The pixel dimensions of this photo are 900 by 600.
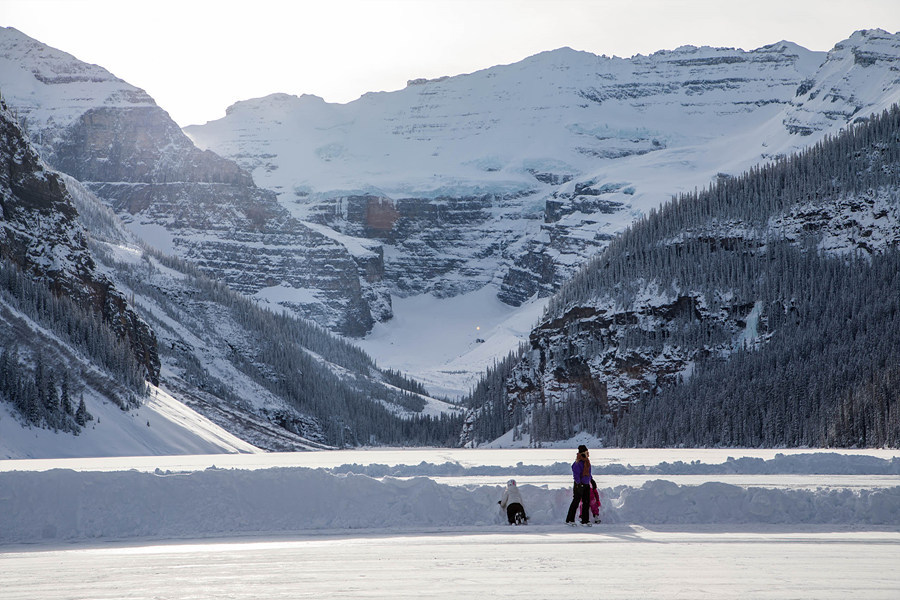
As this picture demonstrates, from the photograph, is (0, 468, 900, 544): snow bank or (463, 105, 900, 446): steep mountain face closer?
(0, 468, 900, 544): snow bank

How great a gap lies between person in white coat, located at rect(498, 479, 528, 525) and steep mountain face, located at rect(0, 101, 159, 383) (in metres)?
130

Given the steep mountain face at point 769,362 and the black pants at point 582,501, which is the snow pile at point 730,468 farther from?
the steep mountain face at point 769,362

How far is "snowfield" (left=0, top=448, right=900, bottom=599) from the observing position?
872 inches

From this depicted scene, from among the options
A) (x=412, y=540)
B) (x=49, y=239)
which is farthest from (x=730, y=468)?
(x=49, y=239)

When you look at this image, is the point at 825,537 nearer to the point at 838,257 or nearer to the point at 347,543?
the point at 347,543

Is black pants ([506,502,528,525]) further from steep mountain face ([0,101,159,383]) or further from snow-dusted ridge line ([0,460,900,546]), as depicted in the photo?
steep mountain face ([0,101,159,383])

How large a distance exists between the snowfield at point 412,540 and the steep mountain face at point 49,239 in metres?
124

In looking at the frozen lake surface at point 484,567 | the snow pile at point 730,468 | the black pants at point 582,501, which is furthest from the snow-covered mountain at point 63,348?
the black pants at point 582,501

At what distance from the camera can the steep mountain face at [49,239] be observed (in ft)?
501

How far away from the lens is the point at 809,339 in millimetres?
166625

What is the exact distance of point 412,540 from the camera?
29.9m

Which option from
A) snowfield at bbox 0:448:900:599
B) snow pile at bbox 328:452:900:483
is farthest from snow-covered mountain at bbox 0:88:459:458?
snowfield at bbox 0:448:900:599

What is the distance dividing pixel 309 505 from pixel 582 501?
9244 mm

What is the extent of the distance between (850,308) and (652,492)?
5926 inches
